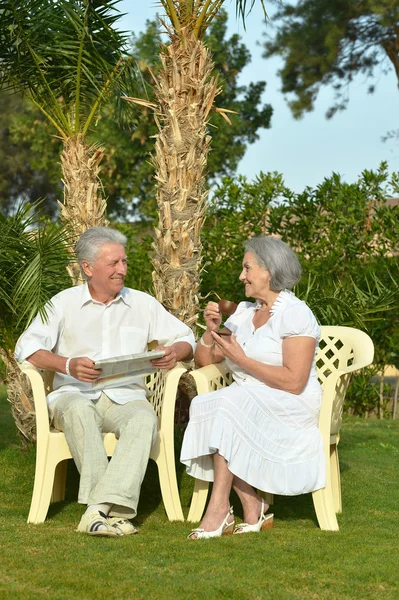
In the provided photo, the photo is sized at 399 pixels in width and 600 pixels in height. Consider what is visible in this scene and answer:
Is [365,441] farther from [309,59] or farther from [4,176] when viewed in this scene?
[4,176]

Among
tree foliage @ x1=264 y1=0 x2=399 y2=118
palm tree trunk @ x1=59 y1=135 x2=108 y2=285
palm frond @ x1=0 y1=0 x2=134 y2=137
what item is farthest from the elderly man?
tree foliage @ x1=264 y1=0 x2=399 y2=118

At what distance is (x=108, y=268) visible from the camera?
488 centimetres

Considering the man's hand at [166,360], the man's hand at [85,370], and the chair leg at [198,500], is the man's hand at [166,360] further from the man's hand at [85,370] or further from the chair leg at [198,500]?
the chair leg at [198,500]

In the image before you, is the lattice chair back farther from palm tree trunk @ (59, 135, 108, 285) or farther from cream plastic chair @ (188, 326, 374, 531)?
palm tree trunk @ (59, 135, 108, 285)

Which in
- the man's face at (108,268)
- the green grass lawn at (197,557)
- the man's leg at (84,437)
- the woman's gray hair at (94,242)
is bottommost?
the green grass lawn at (197,557)

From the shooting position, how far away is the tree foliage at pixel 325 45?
64.4 ft

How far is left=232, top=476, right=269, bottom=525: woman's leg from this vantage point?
455 centimetres

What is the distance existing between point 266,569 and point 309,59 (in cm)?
1773

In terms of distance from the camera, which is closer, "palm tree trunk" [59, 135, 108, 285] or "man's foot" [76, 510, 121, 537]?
"man's foot" [76, 510, 121, 537]

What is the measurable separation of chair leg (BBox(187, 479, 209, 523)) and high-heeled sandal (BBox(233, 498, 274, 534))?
247mm

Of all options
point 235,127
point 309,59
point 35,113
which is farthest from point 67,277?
point 35,113

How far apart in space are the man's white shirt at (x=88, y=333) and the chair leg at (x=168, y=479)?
356mm

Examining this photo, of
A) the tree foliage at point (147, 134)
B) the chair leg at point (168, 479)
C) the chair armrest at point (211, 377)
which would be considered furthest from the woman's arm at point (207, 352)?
the tree foliage at point (147, 134)

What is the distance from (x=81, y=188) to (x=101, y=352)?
2.64m
